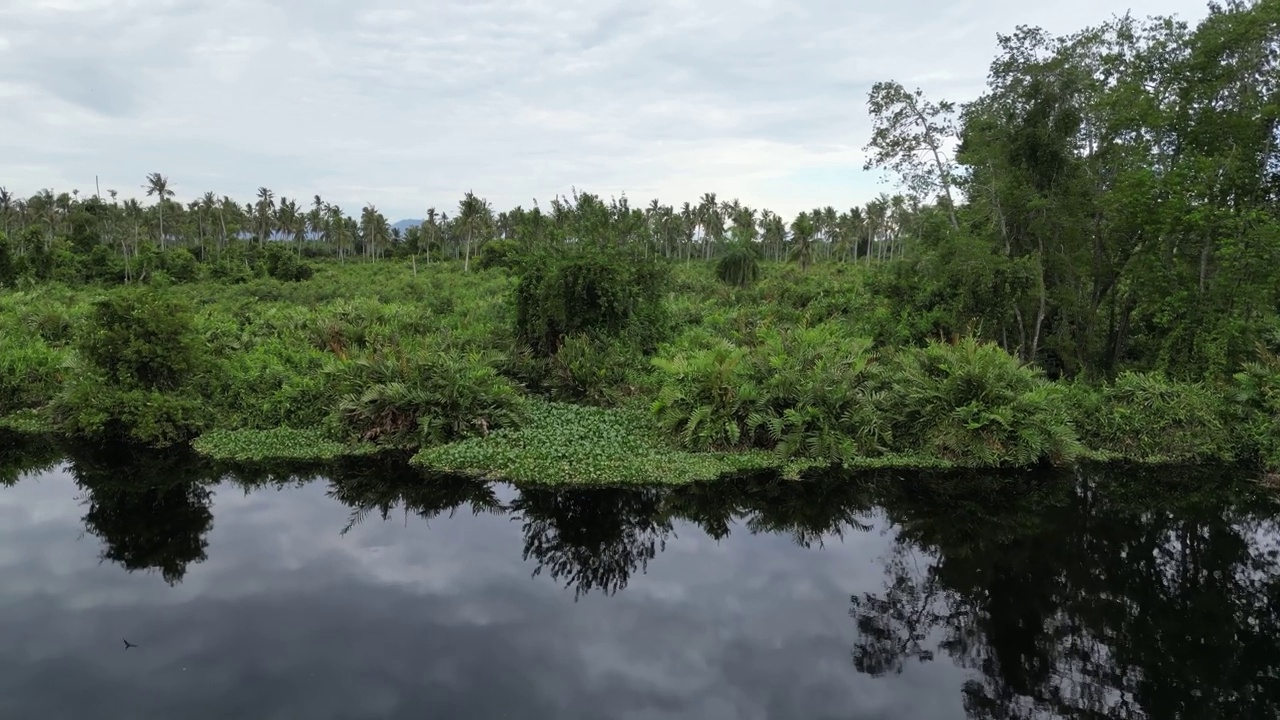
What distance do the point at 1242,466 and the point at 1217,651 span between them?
7.92 meters

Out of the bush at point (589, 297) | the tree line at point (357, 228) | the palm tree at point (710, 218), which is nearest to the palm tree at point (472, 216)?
the tree line at point (357, 228)

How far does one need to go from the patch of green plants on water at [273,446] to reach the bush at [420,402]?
1.42 feet

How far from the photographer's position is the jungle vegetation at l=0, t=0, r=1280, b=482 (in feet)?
43.0

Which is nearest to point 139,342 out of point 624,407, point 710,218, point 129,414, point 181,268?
point 129,414

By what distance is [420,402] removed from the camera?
13.4m

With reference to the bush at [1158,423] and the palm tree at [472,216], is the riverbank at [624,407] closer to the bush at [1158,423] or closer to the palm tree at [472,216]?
the bush at [1158,423]

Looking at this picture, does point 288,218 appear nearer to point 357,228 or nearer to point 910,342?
point 357,228

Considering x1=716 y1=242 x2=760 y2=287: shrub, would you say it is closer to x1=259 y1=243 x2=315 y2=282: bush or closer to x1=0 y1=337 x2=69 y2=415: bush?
x1=259 y1=243 x2=315 y2=282: bush

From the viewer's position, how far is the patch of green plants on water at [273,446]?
42.2 ft

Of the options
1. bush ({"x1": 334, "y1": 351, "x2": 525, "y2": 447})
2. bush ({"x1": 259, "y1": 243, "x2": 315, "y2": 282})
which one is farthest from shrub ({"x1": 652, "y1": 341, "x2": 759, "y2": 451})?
bush ({"x1": 259, "y1": 243, "x2": 315, "y2": 282})

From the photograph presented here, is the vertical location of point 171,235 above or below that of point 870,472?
→ above

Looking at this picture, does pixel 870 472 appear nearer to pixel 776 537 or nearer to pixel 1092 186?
pixel 776 537

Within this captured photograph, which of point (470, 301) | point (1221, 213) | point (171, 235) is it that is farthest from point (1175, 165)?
point (171, 235)

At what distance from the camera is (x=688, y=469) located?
12008mm
